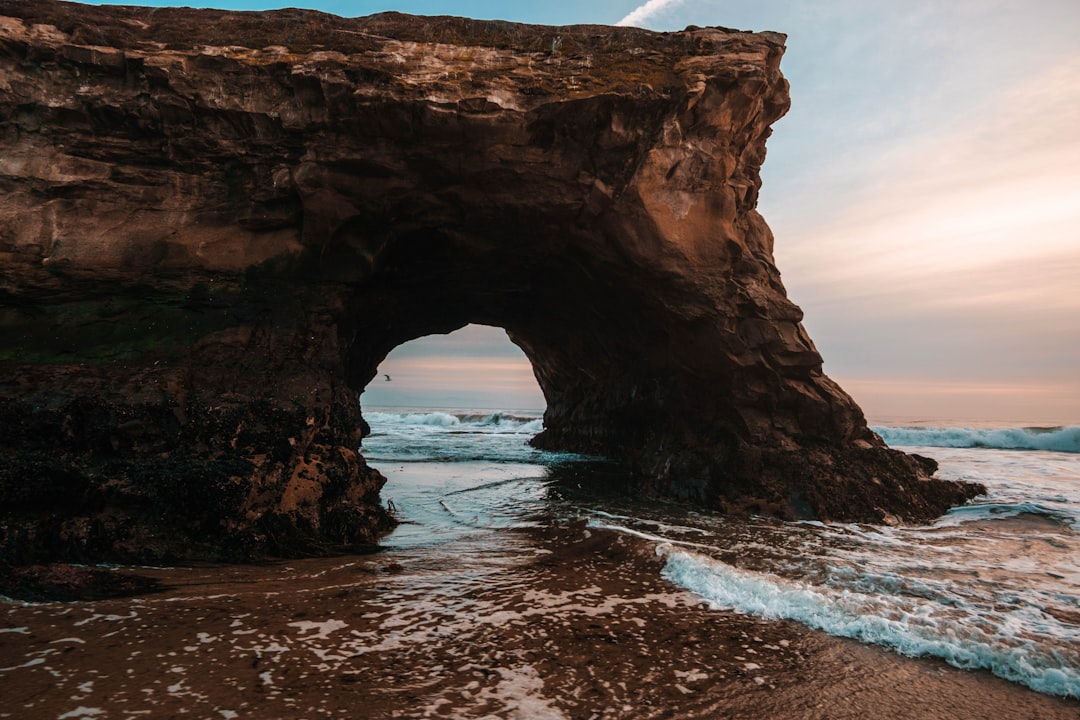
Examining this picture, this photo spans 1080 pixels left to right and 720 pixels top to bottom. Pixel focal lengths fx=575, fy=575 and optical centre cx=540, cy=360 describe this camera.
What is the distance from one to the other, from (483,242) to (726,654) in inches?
337

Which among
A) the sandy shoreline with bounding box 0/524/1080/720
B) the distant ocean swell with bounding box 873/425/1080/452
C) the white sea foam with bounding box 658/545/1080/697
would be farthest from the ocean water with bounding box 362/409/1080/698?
the distant ocean swell with bounding box 873/425/1080/452

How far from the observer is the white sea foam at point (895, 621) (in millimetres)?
4188

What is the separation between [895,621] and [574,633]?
109 inches

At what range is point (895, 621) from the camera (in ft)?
16.1

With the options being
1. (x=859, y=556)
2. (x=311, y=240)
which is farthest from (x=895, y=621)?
(x=311, y=240)

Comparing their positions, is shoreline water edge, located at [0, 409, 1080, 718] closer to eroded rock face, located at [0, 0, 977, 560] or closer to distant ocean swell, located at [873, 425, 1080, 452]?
eroded rock face, located at [0, 0, 977, 560]

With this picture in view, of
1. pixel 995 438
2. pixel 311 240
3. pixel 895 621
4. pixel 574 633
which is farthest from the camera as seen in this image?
pixel 995 438

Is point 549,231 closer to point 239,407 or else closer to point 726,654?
point 239,407

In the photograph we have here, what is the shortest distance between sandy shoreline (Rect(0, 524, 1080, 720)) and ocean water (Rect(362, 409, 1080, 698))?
0.32 metres

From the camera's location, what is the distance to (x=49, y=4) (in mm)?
8625

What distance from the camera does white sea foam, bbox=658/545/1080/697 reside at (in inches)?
165

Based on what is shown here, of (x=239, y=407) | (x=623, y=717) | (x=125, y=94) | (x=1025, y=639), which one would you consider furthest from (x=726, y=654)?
(x=125, y=94)

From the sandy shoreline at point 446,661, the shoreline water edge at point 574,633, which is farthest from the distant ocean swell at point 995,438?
the sandy shoreline at point 446,661

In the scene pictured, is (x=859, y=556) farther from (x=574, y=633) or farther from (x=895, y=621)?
(x=574, y=633)
